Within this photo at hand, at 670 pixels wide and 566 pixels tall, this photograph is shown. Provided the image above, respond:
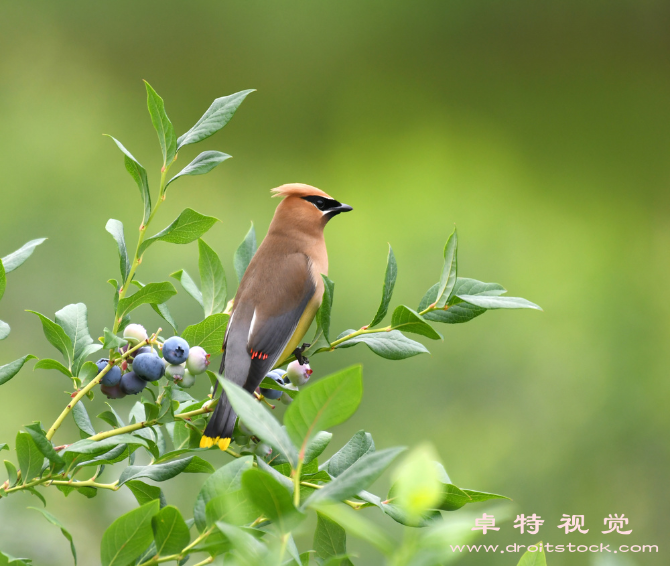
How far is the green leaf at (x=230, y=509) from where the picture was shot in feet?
1.75

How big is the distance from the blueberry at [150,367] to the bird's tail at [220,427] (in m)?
0.07

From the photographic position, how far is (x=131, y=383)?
753 millimetres

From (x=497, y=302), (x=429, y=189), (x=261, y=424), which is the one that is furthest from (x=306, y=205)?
(x=429, y=189)

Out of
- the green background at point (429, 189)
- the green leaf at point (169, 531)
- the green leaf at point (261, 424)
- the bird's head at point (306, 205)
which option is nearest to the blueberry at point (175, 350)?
the green leaf at point (169, 531)

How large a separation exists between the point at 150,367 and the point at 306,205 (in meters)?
0.81

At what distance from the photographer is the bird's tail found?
2.34 feet

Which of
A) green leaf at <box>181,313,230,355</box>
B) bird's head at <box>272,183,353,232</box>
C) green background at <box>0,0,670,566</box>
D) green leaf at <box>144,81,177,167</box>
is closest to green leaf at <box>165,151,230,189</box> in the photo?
green leaf at <box>144,81,177,167</box>

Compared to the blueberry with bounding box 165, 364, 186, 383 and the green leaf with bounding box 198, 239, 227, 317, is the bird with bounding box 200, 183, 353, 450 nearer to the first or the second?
the green leaf with bounding box 198, 239, 227, 317

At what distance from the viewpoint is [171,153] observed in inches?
30.6

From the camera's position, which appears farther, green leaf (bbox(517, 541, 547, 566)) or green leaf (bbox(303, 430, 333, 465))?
green leaf (bbox(303, 430, 333, 465))

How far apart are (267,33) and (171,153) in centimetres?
380

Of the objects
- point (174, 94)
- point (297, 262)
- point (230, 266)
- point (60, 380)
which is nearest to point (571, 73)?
point (174, 94)

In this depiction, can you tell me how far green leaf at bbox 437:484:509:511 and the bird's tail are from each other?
0.21 m

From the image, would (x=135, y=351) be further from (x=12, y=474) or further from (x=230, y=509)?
(x=230, y=509)
